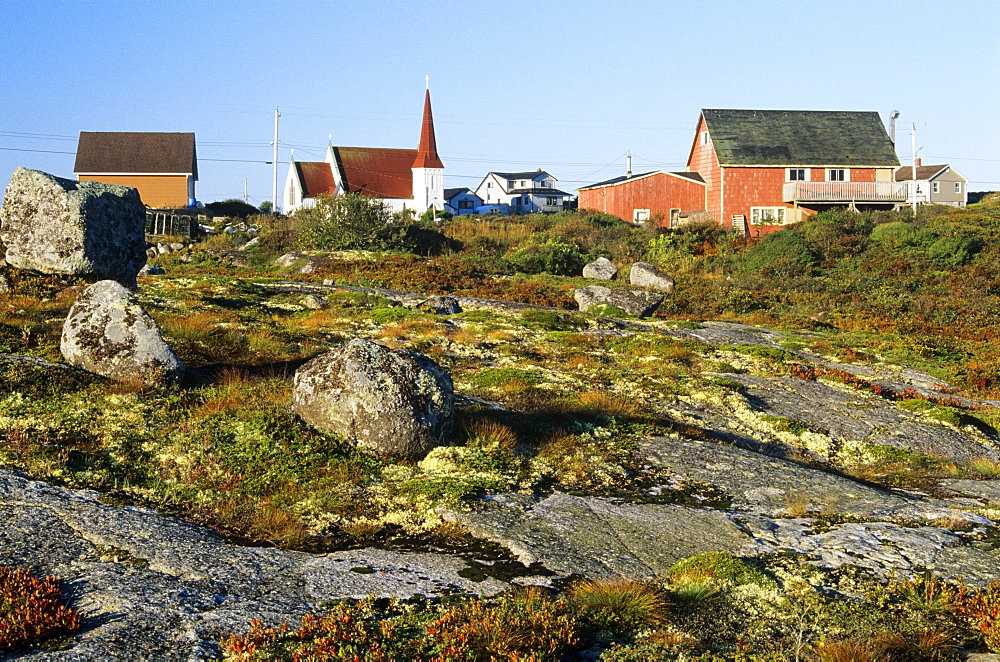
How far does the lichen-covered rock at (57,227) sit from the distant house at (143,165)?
71.9 metres

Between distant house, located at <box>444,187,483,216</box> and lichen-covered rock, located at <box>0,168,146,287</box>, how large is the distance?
291 feet

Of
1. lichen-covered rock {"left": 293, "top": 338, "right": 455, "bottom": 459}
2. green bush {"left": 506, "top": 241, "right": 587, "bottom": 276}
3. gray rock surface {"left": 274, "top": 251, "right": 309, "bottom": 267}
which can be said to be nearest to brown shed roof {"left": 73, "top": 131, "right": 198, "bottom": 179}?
gray rock surface {"left": 274, "top": 251, "right": 309, "bottom": 267}

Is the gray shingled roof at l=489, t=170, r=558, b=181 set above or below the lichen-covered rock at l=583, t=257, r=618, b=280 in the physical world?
above

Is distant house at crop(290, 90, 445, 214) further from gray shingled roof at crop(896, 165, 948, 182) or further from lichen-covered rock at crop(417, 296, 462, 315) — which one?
lichen-covered rock at crop(417, 296, 462, 315)

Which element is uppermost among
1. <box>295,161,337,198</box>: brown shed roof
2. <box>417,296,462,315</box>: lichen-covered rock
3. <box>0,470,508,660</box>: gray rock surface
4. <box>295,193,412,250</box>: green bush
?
<box>295,161,337,198</box>: brown shed roof

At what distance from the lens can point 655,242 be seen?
187ft

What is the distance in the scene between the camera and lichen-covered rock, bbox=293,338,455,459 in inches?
471

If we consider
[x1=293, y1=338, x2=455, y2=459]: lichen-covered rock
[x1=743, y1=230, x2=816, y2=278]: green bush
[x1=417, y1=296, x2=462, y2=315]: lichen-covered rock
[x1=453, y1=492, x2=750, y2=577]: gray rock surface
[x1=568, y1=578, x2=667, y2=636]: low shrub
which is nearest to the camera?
[x1=568, y1=578, x2=667, y2=636]: low shrub

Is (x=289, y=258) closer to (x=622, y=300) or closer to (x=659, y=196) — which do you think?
(x=622, y=300)

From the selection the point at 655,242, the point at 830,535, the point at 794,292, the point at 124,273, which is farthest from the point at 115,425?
the point at 655,242

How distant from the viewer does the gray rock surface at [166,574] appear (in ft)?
23.5

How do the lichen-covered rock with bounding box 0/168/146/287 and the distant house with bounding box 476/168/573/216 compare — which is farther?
the distant house with bounding box 476/168/573/216

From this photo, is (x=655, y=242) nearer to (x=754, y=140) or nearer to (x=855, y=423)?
(x=754, y=140)

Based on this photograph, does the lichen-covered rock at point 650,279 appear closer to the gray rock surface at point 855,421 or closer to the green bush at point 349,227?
the green bush at point 349,227
